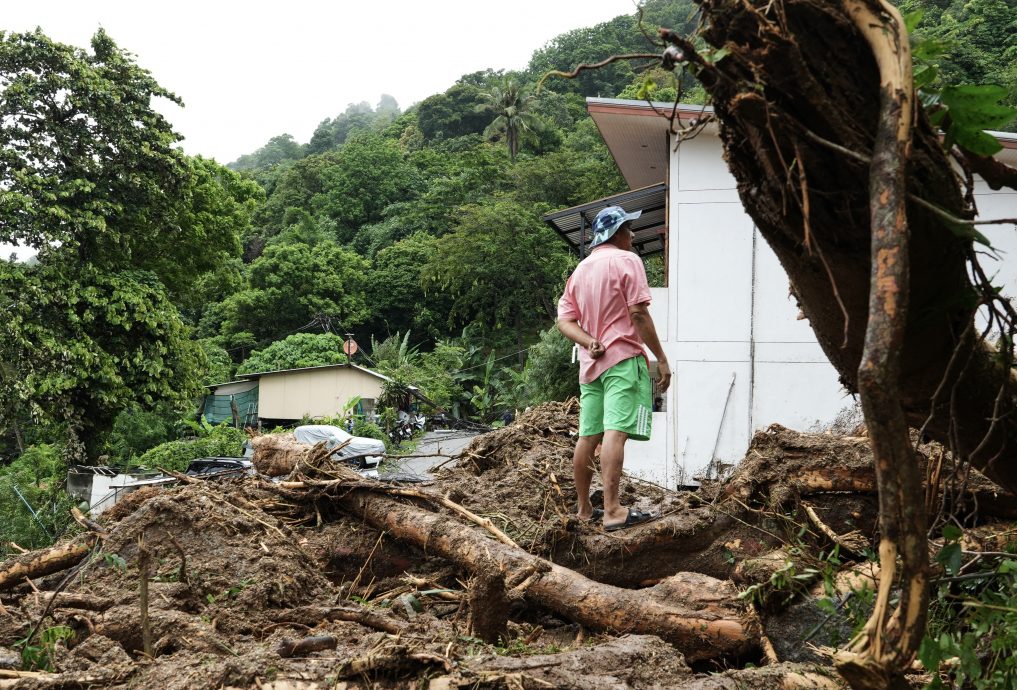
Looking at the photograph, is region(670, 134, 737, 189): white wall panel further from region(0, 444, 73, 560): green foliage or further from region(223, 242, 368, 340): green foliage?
region(223, 242, 368, 340): green foliage

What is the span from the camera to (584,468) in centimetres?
518

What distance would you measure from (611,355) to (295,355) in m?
42.7

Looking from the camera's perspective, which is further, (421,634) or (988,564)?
(421,634)

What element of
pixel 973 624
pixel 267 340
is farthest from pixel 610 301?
pixel 267 340

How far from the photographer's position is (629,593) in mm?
4086

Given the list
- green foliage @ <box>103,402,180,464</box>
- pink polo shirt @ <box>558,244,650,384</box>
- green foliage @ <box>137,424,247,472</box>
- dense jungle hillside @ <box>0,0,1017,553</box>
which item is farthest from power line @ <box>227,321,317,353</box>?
pink polo shirt @ <box>558,244,650,384</box>

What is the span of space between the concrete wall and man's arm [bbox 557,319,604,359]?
1290 inches

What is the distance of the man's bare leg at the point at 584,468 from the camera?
17.0ft

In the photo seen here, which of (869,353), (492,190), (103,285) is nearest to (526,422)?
(869,353)

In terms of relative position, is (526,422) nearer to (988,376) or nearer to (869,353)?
(988,376)

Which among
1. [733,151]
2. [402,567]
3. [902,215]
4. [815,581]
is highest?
[733,151]

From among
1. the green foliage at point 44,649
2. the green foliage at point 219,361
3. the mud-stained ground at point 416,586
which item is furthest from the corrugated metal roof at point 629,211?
the green foliage at point 219,361

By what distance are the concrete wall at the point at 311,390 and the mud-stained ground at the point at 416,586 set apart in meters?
32.3

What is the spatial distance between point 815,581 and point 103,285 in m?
22.3
